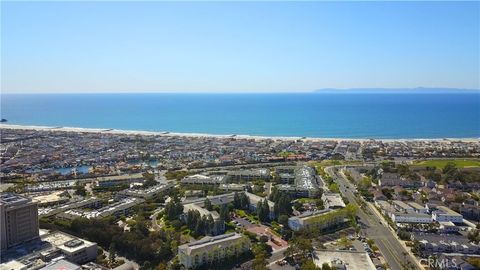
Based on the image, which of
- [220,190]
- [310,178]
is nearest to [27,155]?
[220,190]

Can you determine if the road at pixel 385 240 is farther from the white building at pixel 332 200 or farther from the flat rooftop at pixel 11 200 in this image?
the flat rooftop at pixel 11 200

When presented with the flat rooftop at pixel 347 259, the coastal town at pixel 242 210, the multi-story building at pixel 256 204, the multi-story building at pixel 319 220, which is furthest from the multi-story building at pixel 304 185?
the flat rooftop at pixel 347 259

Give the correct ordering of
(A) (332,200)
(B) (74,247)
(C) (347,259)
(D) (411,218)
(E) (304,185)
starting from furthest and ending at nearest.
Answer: (E) (304,185) < (A) (332,200) < (D) (411,218) < (B) (74,247) < (C) (347,259)

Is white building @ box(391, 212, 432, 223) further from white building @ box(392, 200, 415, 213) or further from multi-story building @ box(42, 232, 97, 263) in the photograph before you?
multi-story building @ box(42, 232, 97, 263)

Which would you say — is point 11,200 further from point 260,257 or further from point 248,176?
point 248,176

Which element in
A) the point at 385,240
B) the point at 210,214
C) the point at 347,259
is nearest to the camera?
the point at 347,259

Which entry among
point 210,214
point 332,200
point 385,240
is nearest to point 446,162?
point 332,200
